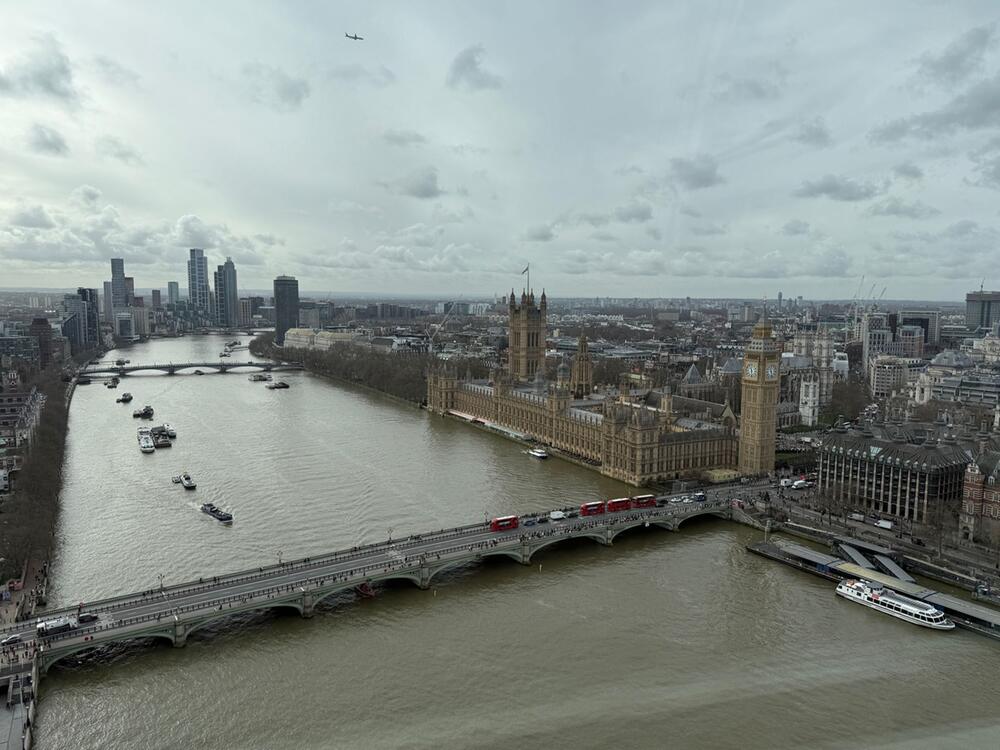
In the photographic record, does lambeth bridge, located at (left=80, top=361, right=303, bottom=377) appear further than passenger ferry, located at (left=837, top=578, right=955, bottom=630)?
Yes

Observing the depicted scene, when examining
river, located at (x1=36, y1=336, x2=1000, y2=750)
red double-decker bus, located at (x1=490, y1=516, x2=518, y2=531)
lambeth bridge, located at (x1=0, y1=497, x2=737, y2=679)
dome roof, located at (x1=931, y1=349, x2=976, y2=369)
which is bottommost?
river, located at (x1=36, y1=336, x2=1000, y2=750)

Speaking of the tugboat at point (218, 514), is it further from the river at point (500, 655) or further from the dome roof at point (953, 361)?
the dome roof at point (953, 361)

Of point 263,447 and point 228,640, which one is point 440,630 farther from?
point 263,447

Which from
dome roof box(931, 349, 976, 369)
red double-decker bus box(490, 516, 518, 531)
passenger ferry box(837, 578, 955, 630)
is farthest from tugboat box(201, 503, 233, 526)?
dome roof box(931, 349, 976, 369)

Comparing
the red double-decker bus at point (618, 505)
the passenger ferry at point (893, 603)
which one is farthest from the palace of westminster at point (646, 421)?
the passenger ferry at point (893, 603)

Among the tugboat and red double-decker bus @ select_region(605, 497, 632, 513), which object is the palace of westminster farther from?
the tugboat

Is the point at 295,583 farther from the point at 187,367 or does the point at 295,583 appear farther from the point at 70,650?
the point at 187,367
